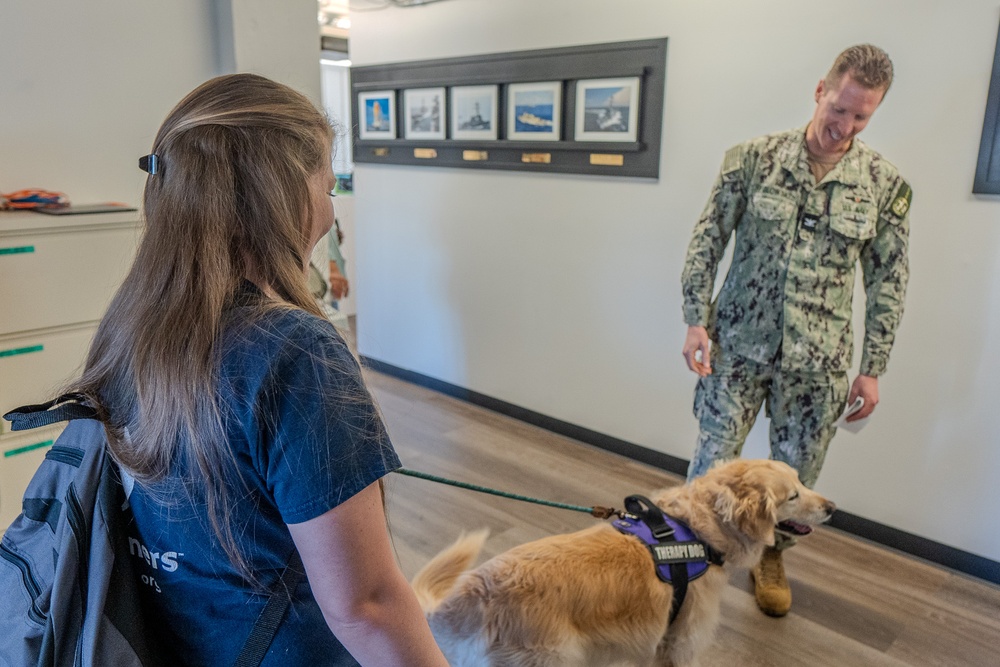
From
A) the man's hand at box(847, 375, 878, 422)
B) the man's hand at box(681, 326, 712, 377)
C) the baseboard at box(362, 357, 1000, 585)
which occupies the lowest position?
the baseboard at box(362, 357, 1000, 585)

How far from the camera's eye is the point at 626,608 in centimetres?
155

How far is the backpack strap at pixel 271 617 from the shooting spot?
779 mm

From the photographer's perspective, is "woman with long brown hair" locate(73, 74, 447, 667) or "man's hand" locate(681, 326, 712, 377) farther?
"man's hand" locate(681, 326, 712, 377)

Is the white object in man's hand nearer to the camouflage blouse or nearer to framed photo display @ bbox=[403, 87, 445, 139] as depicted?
the camouflage blouse

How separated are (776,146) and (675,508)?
1.11m

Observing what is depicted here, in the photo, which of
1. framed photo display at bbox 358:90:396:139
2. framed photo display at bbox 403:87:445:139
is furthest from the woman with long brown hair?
framed photo display at bbox 358:90:396:139

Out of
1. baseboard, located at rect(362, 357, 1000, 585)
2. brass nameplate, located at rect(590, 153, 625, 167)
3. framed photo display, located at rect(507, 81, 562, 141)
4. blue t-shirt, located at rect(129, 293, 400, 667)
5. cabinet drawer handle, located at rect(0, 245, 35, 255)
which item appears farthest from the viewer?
framed photo display, located at rect(507, 81, 562, 141)

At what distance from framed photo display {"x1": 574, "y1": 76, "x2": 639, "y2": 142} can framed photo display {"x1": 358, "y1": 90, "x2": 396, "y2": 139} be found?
1313mm

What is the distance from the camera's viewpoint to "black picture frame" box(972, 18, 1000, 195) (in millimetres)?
2264

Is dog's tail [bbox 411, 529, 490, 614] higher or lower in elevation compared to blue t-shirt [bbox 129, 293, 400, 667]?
lower

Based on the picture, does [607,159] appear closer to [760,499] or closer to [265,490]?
[760,499]

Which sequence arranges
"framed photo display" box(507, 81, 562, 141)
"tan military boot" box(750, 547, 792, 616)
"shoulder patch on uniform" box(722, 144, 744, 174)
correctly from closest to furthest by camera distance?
"shoulder patch on uniform" box(722, 144, 744, 174) → "tan military boot" box(750, 547, 792, 616) → "framed photo display" box(507, 81, 562, 141)

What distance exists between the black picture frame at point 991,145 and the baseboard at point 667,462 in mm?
1235

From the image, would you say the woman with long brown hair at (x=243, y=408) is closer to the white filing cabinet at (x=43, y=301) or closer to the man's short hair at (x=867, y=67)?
the white filing cabinet at (x=43, y=301)
